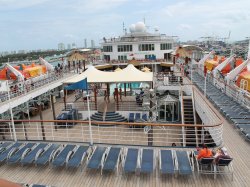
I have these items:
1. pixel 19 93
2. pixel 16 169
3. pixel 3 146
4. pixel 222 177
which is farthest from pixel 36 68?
pixel 222 177

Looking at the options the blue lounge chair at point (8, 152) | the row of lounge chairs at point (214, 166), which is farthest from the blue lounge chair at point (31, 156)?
the row of lounge chairs at point (214, 166)

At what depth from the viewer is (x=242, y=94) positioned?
13367mm

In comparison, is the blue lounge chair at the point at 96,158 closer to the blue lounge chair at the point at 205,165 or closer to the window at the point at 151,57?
the blue lounge chair at the point at 205,165

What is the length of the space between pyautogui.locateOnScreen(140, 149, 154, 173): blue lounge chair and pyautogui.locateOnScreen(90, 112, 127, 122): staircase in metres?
7.86

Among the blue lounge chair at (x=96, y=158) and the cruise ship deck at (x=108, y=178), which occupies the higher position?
the blue lounge chair at (x=96, y=158)

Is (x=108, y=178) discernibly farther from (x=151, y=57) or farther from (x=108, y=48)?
(x=108, y=48)

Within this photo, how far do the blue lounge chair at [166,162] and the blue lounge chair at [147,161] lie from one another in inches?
11.2

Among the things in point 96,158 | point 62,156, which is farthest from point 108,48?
point 96,158

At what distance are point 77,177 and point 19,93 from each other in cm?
1070

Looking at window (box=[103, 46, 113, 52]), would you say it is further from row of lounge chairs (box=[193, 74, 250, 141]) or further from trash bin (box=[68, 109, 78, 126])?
row of lounge chairs (box=[193, 74, 250, 141])

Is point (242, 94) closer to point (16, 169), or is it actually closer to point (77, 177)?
point (77, 177)

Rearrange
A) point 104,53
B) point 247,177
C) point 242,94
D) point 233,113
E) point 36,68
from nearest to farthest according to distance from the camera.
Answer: point 247,177 → point 233,113 → point 242,94 → point 36,68 → point 104,53

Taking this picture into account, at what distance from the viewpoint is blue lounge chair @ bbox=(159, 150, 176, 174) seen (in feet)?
22.3

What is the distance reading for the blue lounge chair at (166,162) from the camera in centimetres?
680
